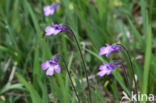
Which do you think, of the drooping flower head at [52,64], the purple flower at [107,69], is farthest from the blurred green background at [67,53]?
the purple flower at [107,69]

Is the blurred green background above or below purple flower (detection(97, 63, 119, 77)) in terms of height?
above

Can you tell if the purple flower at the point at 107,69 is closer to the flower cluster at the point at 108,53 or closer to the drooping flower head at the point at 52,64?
the flower cluster at the point at 108,53

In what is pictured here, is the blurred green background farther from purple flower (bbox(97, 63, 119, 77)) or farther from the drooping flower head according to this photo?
purple flower (bbox(97, 63, 119, 77))

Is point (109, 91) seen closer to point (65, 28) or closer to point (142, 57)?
point (142, 57)

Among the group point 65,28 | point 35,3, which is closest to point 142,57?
point 65,28

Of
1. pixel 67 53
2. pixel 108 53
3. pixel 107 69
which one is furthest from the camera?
pixel 67 53

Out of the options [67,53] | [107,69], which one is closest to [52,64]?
[107,69]

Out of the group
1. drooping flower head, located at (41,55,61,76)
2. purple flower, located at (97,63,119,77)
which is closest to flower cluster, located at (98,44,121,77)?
purple flower, located at (97,63,119,77)

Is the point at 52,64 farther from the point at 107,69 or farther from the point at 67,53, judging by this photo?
the point at 67,53

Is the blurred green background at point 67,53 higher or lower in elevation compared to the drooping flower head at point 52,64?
higher

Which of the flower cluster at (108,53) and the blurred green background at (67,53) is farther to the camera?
the blurred green background at (67,53)

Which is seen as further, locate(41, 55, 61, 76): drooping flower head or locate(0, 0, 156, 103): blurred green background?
locate(0, 0, 156, 103): blurred green background
